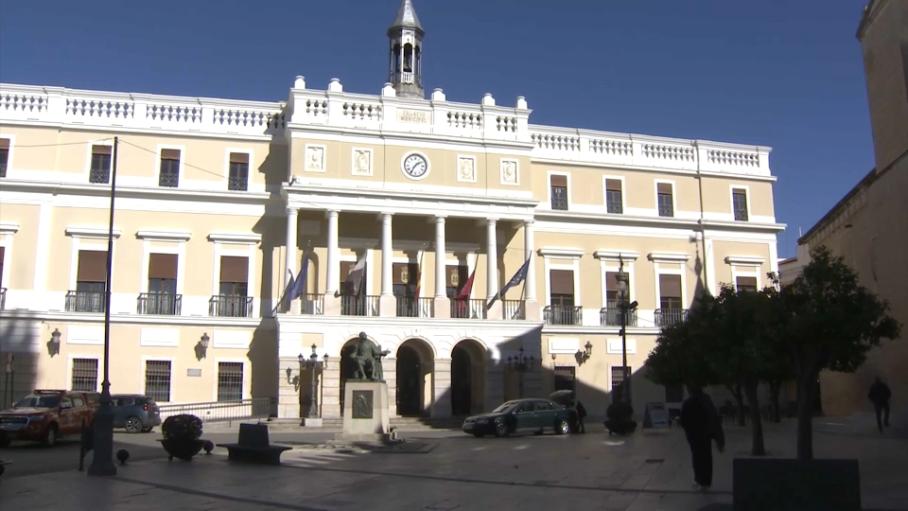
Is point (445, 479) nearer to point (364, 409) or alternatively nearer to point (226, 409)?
point (364, 409)

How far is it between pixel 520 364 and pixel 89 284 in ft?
53.7

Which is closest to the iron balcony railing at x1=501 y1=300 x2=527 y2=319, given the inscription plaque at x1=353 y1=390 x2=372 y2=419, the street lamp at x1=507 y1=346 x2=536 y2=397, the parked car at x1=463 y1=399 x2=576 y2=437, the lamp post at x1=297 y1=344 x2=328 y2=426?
the street lamp at x1=507 y1=346 x2=536 y2=397

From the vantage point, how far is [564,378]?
113 feet

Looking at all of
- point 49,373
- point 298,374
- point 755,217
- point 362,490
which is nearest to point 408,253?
point 298,374

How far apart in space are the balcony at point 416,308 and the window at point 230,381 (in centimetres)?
641

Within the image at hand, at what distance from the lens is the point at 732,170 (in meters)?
38.6

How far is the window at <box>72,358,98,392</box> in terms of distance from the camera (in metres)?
29.7

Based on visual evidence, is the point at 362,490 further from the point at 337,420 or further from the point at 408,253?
the point at 408,253

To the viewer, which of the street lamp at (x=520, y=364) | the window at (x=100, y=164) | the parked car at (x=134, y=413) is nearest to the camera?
the parked car at (x=134, y=413)

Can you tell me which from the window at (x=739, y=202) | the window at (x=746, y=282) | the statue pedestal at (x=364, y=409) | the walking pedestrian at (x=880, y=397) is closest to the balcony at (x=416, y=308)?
the statue pedestal at (x=364, y=409)

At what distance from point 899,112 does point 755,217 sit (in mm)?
18776

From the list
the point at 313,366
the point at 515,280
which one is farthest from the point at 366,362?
the point at 515,280

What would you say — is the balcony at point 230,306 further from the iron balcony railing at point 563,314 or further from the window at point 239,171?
the iron balcony railing at point 563,314

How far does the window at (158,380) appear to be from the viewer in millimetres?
30391
